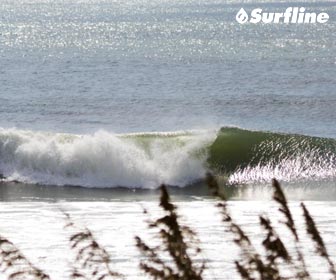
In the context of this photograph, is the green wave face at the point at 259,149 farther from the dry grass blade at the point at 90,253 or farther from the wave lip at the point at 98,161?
the dry grass blade at the point at 90,253

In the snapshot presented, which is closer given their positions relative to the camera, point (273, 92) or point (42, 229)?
point (42, 229)

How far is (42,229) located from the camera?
14375 mm

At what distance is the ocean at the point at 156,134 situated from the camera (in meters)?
15.4

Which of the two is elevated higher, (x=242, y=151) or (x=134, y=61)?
(x=134, y=61)

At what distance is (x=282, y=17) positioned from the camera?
377 ft

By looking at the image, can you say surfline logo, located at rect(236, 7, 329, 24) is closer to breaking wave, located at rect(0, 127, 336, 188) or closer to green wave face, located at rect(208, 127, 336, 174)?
green wave face, located at rect(208, 127, 336, 174)

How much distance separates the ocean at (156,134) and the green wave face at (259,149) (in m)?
0.05

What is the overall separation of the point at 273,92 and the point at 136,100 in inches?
230

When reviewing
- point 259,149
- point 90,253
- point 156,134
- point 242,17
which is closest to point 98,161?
point 259,149

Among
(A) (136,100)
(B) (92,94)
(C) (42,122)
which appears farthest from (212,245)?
(B) (92,94)

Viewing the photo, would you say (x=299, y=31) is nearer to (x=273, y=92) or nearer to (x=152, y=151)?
(x=273, y=92)

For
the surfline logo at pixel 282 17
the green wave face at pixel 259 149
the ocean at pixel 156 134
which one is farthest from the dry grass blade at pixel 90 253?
the surfline logo at pixel 282 17

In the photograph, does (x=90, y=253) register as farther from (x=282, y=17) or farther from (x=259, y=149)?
(x=282, y=17)

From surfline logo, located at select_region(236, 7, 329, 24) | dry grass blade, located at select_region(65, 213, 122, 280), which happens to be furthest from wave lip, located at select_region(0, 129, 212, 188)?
surfline logo, located at select_region(236, 7, 329, 24)
